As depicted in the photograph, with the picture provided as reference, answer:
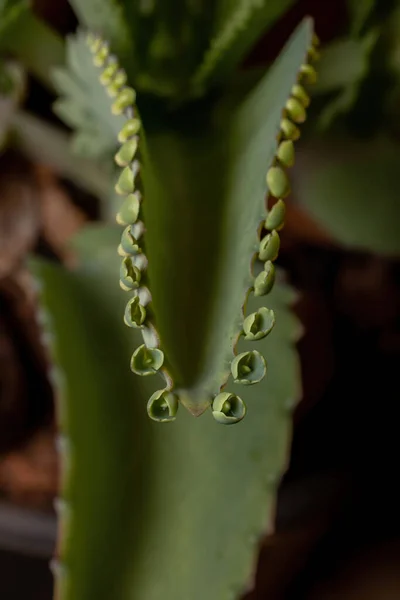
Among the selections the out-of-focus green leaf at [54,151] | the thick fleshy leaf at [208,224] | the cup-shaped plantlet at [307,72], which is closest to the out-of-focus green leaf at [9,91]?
the out-of-focus green leaf at [54,151]

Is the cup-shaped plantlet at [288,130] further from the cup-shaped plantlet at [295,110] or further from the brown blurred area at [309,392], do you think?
the brown blurred area at [309,392]

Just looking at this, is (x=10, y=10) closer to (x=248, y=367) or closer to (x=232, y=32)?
(x=232, y=32)

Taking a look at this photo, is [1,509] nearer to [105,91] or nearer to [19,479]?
[19,479]

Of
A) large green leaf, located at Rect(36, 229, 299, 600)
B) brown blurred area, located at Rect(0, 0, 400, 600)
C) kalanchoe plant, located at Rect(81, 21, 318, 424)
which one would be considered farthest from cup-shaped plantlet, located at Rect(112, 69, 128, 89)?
brown blurred area, located at Rect(0, 0, 400, 600)

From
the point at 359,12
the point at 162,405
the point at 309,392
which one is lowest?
the point at 309,392

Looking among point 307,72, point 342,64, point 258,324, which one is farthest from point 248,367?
point 342,64

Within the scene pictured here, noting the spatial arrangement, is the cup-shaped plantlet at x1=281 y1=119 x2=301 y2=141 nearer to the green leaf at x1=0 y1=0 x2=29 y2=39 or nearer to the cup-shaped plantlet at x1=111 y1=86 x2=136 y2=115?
the cup-shaped plantlet at x1=111 y1=86 x2=136 y2=115

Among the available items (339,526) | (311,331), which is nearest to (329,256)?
(311,331)
